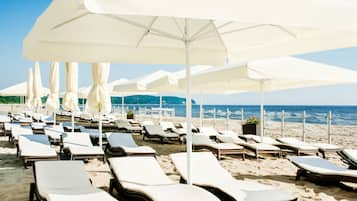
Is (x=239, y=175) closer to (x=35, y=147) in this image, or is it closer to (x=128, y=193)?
(x=128, y=193)

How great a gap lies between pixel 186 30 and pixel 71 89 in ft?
19.0

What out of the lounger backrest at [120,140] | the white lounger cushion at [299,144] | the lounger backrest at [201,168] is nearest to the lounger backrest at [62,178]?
the lounger backrest at [201,168]

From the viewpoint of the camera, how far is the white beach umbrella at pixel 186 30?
7.55ft

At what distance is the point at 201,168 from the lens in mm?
5141

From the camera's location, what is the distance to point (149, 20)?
14.2 feet

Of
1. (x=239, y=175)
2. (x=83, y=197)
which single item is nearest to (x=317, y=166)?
(x=239, y=175)

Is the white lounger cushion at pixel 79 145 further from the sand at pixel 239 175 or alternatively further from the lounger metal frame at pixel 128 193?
the lounger metal frame at pixel 128 193

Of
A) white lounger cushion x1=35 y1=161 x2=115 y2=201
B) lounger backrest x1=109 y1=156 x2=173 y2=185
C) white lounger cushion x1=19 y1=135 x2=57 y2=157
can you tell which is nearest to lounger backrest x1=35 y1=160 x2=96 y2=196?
white lounger cushion x1=35 y1=161 x2=115 y2=201

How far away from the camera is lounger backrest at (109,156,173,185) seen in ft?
15.0

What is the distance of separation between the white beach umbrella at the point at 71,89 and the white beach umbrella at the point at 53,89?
174 cm

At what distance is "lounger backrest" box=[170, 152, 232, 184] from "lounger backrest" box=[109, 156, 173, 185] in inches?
10.6

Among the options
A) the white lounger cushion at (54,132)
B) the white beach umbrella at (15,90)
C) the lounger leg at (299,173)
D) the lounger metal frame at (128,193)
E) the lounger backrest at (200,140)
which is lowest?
the lounger leg at (299,173)

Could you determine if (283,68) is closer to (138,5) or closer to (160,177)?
(160,177)

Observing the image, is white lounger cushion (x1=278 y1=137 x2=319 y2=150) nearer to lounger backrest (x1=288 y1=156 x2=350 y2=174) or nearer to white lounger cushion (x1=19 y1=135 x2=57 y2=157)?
lounger backrest (x1=288 y1=156 x2=350 y2=174)
